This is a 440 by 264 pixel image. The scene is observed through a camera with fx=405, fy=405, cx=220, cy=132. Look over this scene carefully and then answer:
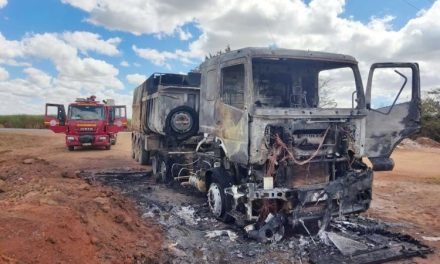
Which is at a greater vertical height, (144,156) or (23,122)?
(23,122)

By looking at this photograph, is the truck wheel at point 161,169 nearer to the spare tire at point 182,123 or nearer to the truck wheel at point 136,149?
the spare tire at point 182,123

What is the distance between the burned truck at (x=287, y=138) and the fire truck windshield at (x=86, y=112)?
13583 mm

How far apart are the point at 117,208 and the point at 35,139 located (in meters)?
23.6

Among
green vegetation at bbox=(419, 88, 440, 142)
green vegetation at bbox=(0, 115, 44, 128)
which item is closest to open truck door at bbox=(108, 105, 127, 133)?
green vegetation at bbox=(419, 88, 440, 142)

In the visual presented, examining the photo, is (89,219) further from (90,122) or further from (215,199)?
(90,122)

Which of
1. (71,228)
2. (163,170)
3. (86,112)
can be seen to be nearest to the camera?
(71,228)

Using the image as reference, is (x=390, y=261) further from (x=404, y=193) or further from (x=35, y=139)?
(x=35, y=139)

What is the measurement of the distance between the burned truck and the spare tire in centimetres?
163

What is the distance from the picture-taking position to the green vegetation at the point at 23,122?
45062 millimetres

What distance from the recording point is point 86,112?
20.4 meters

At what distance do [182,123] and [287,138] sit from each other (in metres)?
4.22

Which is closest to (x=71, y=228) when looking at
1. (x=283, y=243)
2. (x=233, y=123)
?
(x=233, y=123)

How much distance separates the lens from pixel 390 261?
17.7ft

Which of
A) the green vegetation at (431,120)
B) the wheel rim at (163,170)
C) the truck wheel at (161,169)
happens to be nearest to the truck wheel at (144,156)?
the truck wheel at (161,169)
